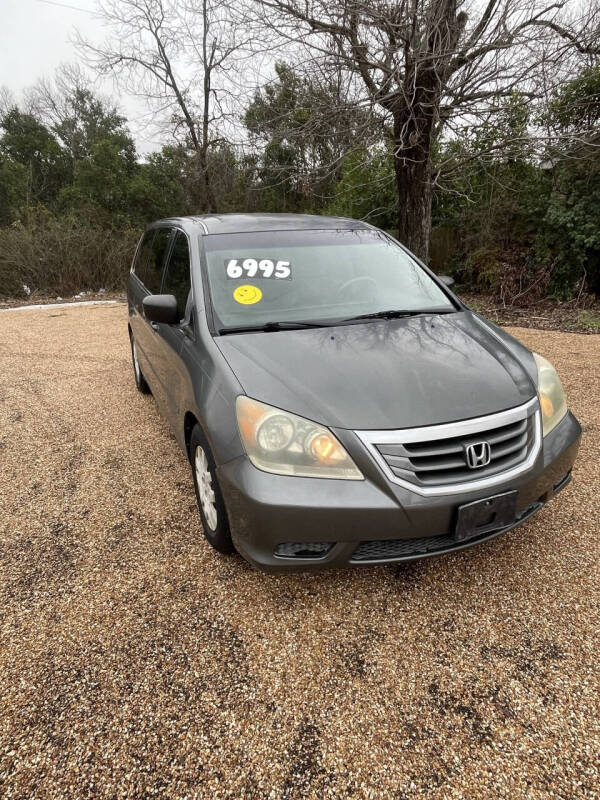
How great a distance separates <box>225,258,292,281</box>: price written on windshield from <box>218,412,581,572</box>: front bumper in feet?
3.99

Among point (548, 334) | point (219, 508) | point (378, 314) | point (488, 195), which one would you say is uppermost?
point (488, 195)

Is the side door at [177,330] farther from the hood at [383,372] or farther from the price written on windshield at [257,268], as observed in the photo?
the hood at [383,372]

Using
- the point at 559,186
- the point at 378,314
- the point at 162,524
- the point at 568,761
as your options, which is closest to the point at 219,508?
the point at 162,524

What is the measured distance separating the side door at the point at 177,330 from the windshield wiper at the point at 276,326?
0.24 m

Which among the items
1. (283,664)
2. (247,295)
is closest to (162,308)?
(247,295)

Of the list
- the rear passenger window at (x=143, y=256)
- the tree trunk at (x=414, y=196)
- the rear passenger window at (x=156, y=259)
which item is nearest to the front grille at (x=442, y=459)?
the rear passenger window at (x=156, y=259)

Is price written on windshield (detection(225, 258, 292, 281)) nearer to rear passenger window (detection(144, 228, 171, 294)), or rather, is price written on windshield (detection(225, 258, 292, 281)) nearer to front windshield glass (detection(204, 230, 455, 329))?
Answer: front windshield glass (detection(204, 230, 455, 329))

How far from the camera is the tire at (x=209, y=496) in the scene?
2125 mm

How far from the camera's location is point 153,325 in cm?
333

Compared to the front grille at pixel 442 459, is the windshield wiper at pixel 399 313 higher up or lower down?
higher up

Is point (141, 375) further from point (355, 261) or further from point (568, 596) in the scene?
point (568, 596)

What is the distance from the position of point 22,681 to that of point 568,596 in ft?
7.19

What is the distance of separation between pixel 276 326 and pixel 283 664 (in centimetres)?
147

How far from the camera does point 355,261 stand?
2.96m
